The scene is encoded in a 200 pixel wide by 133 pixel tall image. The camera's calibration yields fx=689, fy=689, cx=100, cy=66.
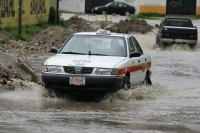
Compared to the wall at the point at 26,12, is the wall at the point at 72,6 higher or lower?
lower

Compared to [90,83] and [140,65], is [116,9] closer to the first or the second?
[140,65]

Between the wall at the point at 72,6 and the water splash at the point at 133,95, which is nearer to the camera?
the water splash at the point at 133,95

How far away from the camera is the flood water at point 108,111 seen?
10.9 m

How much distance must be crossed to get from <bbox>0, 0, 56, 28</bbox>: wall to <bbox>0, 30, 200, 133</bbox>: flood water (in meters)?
17.6

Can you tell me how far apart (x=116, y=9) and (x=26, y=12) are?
29.5 meters

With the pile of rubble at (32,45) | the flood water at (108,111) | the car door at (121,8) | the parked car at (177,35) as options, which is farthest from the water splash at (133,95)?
the car door at (121,8)

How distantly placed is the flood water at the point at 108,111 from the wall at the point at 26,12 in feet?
57.8

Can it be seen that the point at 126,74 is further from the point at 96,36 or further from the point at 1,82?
the point at 1,82

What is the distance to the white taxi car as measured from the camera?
1386 cm

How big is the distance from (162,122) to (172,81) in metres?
8.33

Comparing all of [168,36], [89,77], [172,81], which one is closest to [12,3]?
[168,36]

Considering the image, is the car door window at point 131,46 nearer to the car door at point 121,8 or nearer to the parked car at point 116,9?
the parked car at point 116,9

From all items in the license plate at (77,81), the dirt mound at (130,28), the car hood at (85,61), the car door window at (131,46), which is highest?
the car door window at (131,46)

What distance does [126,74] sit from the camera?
47.8 feet
